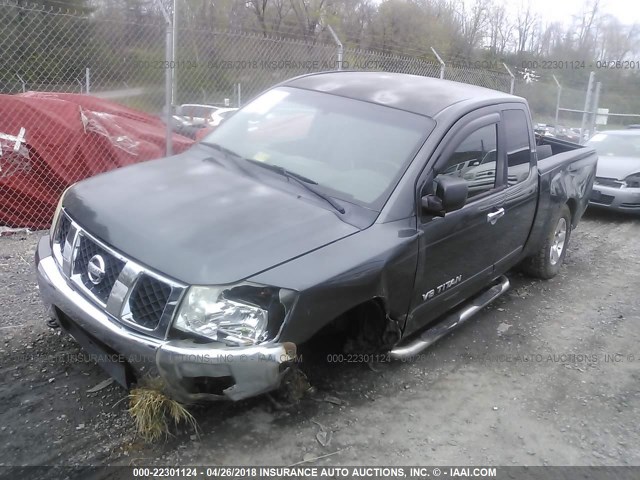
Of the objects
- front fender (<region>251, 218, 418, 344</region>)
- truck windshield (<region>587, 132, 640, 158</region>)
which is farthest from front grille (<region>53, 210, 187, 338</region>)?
truck windshield (<region>587, 132, 640, 158</region>)

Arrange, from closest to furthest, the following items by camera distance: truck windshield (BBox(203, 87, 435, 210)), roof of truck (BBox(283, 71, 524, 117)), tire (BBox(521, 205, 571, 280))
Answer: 1. truck windshield (BBox(203, 87, 435, 210))
2. roof of truck (BBox(283, 71, 524, 117))
3. tire (BBox(521, 205, 571, 280))

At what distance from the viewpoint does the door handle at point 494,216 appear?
156 inches

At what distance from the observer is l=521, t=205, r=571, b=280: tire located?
17.7ft

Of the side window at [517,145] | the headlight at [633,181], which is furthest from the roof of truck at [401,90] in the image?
the headlight at [633,181]

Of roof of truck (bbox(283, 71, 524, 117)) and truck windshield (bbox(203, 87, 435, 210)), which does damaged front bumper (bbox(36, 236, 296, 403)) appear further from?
roof of truck (bbox(283, 71, 524, 117))

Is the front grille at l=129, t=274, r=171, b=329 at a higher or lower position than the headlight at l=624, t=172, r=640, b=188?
higher

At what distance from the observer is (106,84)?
7.43 m

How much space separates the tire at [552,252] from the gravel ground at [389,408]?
3.04ft

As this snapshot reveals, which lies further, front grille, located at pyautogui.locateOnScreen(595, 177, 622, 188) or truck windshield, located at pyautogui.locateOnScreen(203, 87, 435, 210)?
front grille, located at pyautogui.locateOnScreen(595, 177, 622, 188)

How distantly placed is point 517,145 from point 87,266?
331 centimetres

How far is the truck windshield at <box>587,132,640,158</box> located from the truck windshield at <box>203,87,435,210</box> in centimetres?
712

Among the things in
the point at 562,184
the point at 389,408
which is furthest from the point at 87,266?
the point at 562,184

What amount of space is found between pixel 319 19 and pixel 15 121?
24.2 meters

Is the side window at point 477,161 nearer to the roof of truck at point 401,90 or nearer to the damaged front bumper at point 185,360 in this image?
the roof of truck at point 401,90
